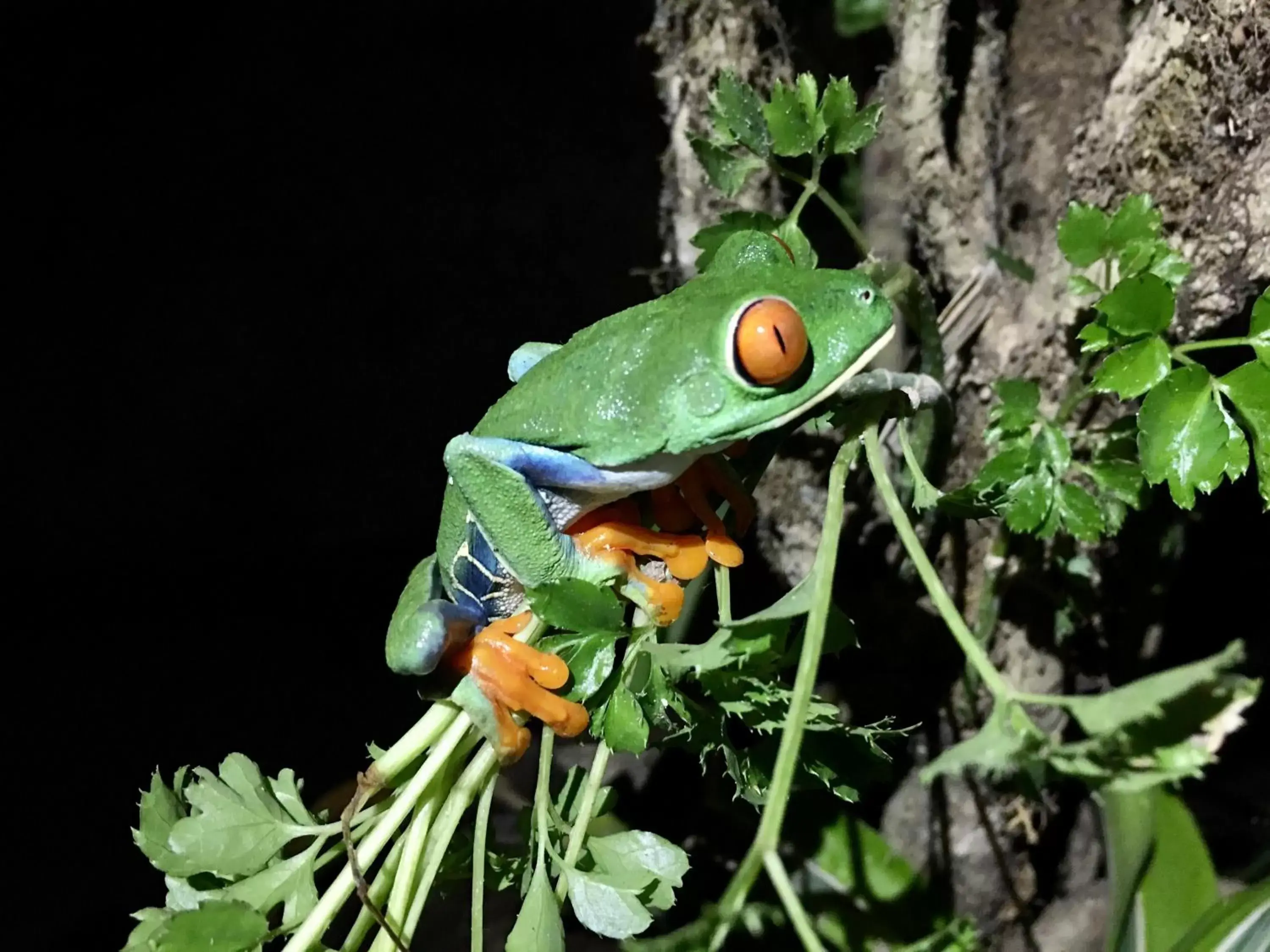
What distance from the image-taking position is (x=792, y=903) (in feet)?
1.75

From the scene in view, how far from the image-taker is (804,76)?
956 mm

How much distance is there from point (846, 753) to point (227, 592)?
1.84 meters

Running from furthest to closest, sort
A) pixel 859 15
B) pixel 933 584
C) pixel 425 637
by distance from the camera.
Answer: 1. pixel 859 15
2. pixel 425 637
3. pixel 933 584

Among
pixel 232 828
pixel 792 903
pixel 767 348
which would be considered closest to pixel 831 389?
pixel 767 348

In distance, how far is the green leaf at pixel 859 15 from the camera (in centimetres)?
139

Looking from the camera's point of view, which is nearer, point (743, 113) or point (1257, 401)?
point (1257, 401)

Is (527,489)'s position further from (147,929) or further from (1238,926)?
(1238,926)

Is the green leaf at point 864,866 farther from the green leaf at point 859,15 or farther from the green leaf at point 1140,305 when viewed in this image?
the green leaf at point 859,15

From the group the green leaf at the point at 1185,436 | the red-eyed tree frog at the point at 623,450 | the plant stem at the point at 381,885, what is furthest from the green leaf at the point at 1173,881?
the plant stem at the point at 381,885

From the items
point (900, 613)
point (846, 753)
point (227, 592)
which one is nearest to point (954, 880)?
point (900, 613)

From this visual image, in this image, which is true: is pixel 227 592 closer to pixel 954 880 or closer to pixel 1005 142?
pixel 954 880

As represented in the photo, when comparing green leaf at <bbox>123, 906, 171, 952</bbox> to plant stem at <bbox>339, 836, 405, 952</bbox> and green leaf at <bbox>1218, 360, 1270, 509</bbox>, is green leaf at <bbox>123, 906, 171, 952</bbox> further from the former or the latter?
green leaf at <bbox>1218, 360, 1270, 509</bbox>

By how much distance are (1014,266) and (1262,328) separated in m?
0.48

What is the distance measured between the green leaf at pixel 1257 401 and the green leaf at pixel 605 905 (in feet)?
2.26
